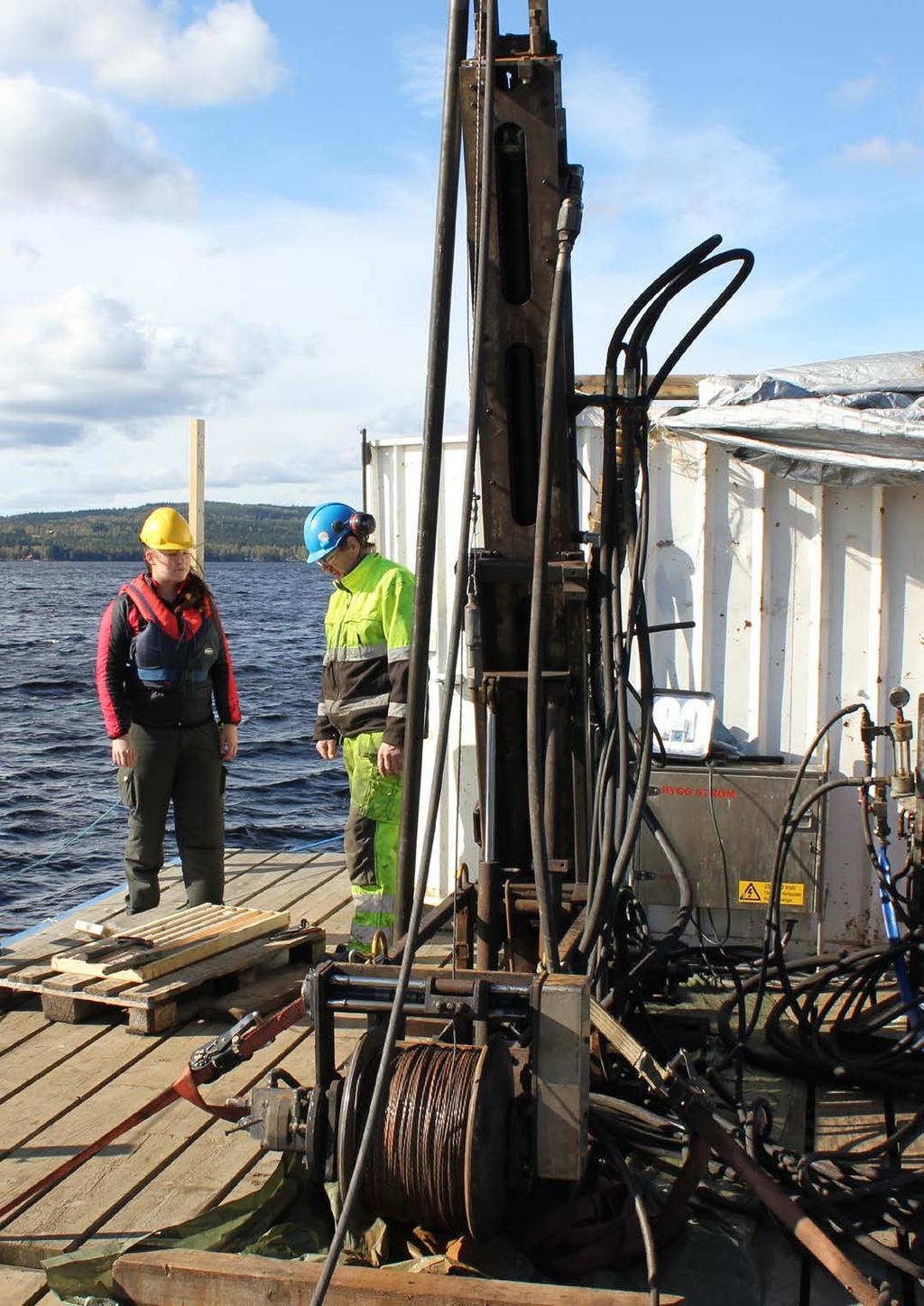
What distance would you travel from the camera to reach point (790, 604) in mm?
6238

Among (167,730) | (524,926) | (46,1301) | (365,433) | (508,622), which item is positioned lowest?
(46,1301)

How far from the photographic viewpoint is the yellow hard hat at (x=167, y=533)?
593 cm

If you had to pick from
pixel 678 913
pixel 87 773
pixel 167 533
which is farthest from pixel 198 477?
pixel 87 773

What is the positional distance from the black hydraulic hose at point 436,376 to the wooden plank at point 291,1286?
111cm

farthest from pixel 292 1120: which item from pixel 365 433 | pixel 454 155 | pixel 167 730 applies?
pixel 365 433

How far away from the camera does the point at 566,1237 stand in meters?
3.27

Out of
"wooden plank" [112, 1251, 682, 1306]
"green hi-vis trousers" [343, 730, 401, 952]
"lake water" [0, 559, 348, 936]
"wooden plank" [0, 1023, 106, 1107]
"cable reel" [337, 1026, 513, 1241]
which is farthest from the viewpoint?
"lake water" [0, 559, 348, 936]

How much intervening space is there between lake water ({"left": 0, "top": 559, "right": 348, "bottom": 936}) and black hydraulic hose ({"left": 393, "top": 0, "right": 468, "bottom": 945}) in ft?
21.0

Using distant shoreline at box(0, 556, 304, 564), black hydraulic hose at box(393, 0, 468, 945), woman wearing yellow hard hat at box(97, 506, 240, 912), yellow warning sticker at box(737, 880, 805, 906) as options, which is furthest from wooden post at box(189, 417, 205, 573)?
distant shoreline at box(0, 556, 304, 564)

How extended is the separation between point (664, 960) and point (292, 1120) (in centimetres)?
220

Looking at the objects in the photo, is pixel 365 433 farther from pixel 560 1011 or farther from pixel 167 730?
pixel 560 1011

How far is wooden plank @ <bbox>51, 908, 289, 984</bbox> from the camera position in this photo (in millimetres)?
5156

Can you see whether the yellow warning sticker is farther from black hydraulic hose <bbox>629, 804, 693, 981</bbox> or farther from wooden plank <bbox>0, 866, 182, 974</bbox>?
wooden plank <bbox>0, 866, 182, 974</bbox>

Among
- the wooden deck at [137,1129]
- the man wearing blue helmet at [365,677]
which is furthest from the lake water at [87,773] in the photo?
the wooden deck at [137,1129]
